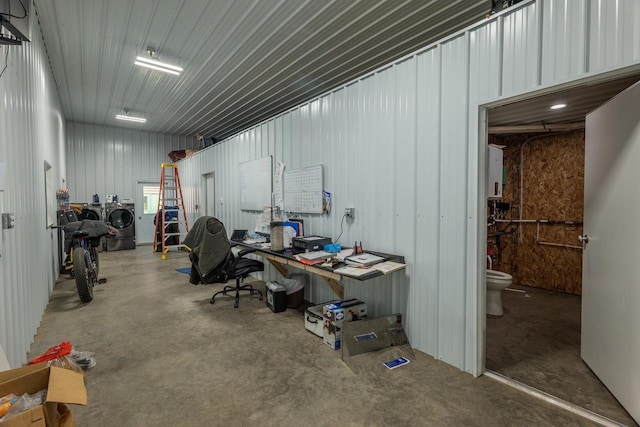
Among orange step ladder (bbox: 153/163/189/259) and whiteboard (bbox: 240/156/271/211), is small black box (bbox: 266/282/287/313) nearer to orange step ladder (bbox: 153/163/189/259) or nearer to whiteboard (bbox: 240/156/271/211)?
whiteboard (bbox: 240/156/271/211)

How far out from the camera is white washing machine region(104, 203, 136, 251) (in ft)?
26.0

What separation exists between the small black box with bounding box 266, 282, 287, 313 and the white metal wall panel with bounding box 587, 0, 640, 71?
11.1 feet

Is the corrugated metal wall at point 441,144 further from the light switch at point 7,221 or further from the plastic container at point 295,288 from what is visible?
the light switch at point 7,221

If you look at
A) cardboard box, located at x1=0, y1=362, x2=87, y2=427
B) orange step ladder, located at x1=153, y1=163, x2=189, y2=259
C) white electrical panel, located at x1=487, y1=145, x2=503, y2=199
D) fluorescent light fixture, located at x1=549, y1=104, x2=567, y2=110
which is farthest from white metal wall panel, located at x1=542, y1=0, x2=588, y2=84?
orange step ladder, located at x1=153, y1=163, x2=189, y2=259

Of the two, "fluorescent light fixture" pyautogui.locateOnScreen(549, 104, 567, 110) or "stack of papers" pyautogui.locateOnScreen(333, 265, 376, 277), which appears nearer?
"stack of papers" pyautogui.locateOnScreen(333, 265, 376, 277)

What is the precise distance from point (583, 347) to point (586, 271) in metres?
0.65

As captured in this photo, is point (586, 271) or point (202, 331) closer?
point (586, 271)

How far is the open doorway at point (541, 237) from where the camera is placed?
258cm

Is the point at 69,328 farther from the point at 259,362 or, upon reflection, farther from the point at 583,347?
the point at 583,347

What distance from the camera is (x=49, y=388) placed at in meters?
1.16

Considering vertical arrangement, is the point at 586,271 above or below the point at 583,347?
above

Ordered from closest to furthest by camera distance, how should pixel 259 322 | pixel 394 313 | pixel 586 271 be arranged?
pixel 586 271, pixel 394 313, pixel 259 322

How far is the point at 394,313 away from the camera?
289 centimetres

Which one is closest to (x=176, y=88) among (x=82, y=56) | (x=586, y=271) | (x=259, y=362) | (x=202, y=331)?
(x=82, y=56)
